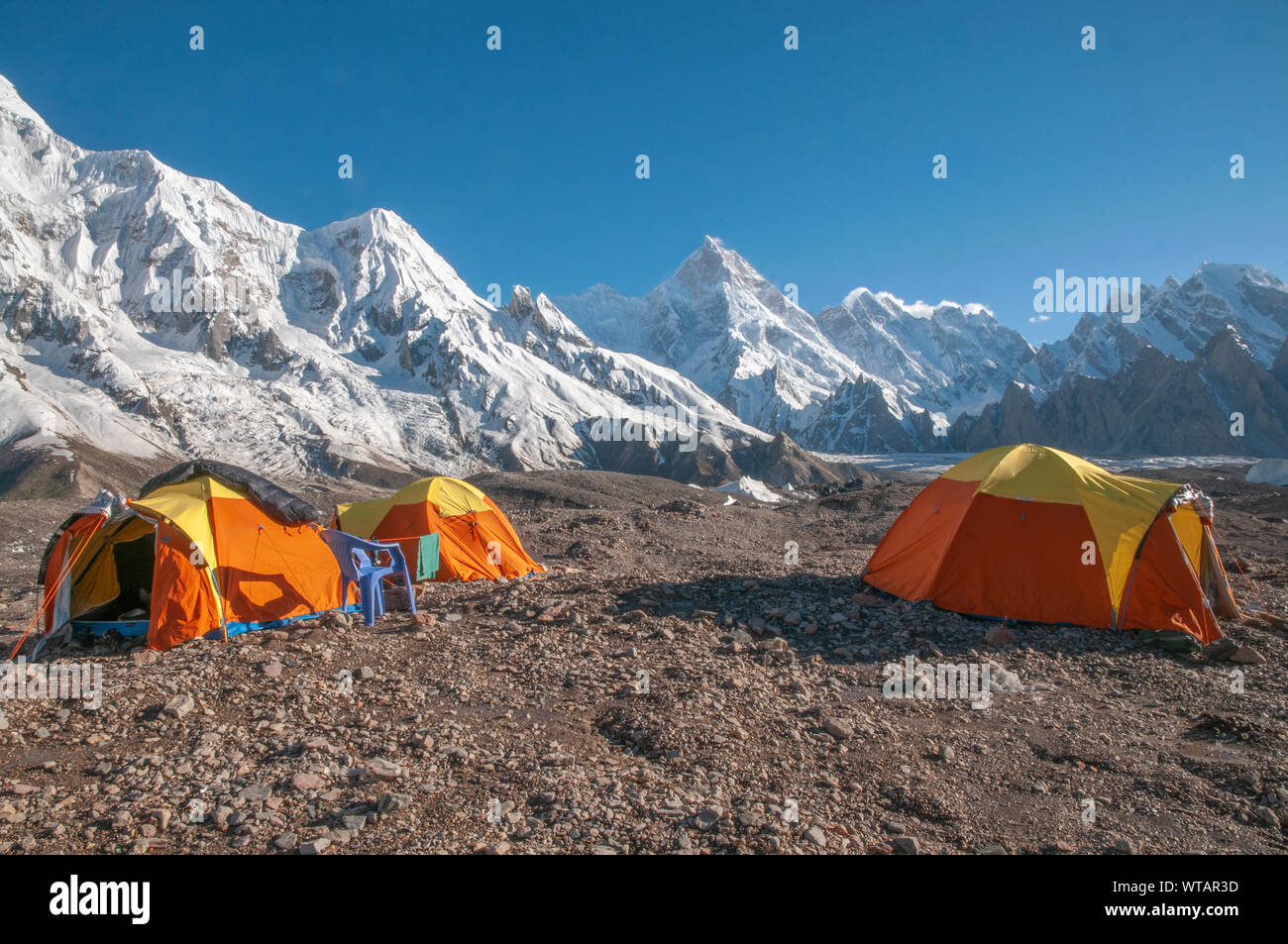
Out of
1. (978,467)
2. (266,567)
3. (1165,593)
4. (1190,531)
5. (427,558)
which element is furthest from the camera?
(427,558)

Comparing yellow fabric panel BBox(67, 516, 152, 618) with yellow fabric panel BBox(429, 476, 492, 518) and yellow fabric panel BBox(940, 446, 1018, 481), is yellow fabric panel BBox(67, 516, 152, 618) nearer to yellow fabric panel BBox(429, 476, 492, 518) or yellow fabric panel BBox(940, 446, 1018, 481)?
yellow fabric panel BBox(429, 476, 492, 518)

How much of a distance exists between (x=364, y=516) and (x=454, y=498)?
2124 millimetres

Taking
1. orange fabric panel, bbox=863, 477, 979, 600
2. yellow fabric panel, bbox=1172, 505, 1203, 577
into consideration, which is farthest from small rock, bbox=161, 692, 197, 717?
yellow fabric panel, bbox=1172, 505, 1203, 577

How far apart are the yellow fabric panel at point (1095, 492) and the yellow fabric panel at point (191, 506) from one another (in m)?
12.8

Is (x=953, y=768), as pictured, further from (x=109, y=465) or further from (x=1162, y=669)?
(x=109, y=465)

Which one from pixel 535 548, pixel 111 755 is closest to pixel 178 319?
pixel 535 548

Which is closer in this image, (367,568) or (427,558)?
(367,568)

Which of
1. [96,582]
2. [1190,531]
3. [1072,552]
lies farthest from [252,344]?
[1190,531]

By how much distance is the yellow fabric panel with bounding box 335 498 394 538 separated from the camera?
14.7 m

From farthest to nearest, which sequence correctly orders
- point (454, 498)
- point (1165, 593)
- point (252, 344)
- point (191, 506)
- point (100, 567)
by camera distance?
point (252, 344), point (454, 498), point (100, 567), point (1165, 593), point (191, 506)

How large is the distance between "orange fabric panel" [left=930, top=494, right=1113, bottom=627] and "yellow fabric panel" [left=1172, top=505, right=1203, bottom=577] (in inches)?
74.7

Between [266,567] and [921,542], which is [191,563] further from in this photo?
[921,542]

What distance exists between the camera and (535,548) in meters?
20.9

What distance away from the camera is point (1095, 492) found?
36.9ft
